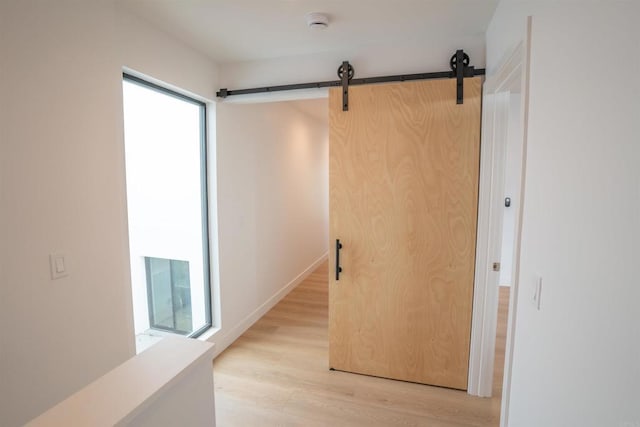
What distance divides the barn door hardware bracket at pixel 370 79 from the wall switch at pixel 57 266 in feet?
5.51

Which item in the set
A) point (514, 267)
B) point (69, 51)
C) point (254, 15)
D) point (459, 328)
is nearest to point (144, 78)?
point (69, 51)

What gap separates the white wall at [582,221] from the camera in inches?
24.5

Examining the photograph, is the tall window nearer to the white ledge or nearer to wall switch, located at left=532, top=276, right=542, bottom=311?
the white ledge

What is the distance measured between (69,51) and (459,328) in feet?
8.96

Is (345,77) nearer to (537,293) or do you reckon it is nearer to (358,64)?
(358,64)

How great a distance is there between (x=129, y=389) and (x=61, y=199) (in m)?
1.03

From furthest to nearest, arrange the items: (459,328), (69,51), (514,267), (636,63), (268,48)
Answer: (268,48) < (459,328) < (69,51) < (514,267) < (636,63)

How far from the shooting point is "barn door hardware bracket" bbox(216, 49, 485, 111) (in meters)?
1.93

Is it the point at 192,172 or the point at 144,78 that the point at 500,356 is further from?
the point at 144,78

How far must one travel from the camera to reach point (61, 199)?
1382 mm

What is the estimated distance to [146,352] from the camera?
1.01 metres

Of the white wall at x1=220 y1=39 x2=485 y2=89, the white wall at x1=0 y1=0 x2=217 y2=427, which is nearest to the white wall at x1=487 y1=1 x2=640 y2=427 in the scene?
the white wall at x1=220 y1=39 x2=485 y2=89

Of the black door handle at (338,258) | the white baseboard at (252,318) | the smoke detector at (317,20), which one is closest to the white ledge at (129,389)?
the black door handle at (338,258)

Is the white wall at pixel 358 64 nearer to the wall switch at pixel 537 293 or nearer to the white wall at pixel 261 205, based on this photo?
the white wall at pixel 261 205
